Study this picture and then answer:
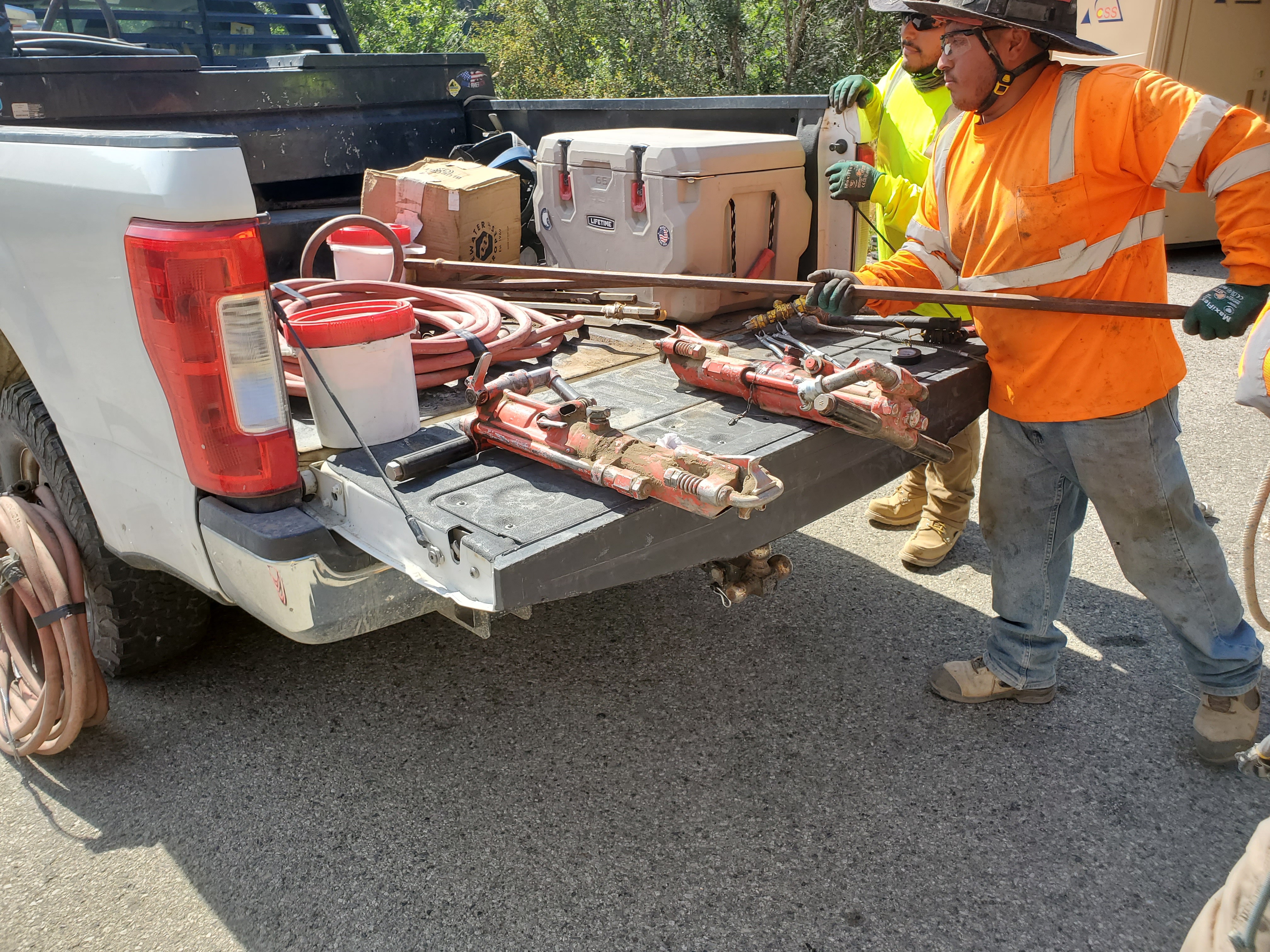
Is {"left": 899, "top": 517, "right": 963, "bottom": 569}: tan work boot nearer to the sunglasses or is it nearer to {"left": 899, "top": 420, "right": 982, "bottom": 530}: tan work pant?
{"left": 899, "top": 420, "right": 982, "bottom": 530}: tan work pant

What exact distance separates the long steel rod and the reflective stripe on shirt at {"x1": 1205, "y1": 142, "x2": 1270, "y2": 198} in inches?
11.2

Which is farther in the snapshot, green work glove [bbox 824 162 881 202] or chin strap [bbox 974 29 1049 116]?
green work glove [bbox 824 162 881 202]

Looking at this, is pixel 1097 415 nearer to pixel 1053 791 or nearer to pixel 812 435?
pixel 812 435

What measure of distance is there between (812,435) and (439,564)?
938 mm

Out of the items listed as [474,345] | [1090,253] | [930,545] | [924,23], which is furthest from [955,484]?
[474,345]

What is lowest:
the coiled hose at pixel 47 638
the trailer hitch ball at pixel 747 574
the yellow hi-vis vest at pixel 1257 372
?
the coiled hose at pixel 47 638

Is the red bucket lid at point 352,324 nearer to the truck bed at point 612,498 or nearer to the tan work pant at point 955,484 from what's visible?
the truck bed at point 612,498

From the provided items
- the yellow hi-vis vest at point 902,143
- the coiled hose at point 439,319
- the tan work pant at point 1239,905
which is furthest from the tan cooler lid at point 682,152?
the tan work pant at point 1239,905

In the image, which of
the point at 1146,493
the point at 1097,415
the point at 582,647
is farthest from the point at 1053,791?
the point at 582,647

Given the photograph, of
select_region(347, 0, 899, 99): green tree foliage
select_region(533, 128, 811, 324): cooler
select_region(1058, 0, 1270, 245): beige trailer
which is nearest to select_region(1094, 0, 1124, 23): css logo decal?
select_region(1058, 0, 1270, 245): beige trailer

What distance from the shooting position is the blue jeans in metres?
2.62

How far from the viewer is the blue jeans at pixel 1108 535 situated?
2615 millimetres

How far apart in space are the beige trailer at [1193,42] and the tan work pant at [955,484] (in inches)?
215

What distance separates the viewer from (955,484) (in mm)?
3926
